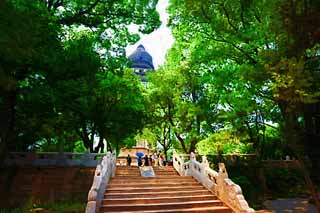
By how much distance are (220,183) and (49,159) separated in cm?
977

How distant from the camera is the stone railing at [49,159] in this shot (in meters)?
15.0

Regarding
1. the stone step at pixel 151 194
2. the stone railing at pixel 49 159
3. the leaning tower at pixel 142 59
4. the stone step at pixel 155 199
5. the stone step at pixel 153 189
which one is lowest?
the stone step at pixel 155 199

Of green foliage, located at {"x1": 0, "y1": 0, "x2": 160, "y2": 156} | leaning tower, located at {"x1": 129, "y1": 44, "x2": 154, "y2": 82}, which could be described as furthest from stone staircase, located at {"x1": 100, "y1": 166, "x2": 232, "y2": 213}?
leaning tower, located at {"x1": 129, "y1": 44, "x2": 154, "y2": 82}

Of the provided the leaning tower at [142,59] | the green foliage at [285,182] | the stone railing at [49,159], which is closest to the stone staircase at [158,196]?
the stone railing at [49,159]

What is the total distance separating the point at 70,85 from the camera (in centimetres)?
1149

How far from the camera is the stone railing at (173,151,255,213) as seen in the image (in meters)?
8.95

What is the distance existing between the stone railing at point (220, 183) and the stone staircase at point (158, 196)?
0.25 meters

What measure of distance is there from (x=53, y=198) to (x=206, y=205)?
8117mm

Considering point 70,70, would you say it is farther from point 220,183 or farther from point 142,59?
point 142,59

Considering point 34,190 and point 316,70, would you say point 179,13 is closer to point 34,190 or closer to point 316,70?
point 316,70

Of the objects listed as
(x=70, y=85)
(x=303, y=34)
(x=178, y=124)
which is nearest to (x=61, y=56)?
(x=70, y=85)

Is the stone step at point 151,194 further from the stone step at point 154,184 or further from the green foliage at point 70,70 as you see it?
the green foliage at point 70,70

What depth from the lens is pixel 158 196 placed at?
10719mm

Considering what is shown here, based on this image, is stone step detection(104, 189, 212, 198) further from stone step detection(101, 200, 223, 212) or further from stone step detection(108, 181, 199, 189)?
stone step detection(108, 181, 199, 189)
